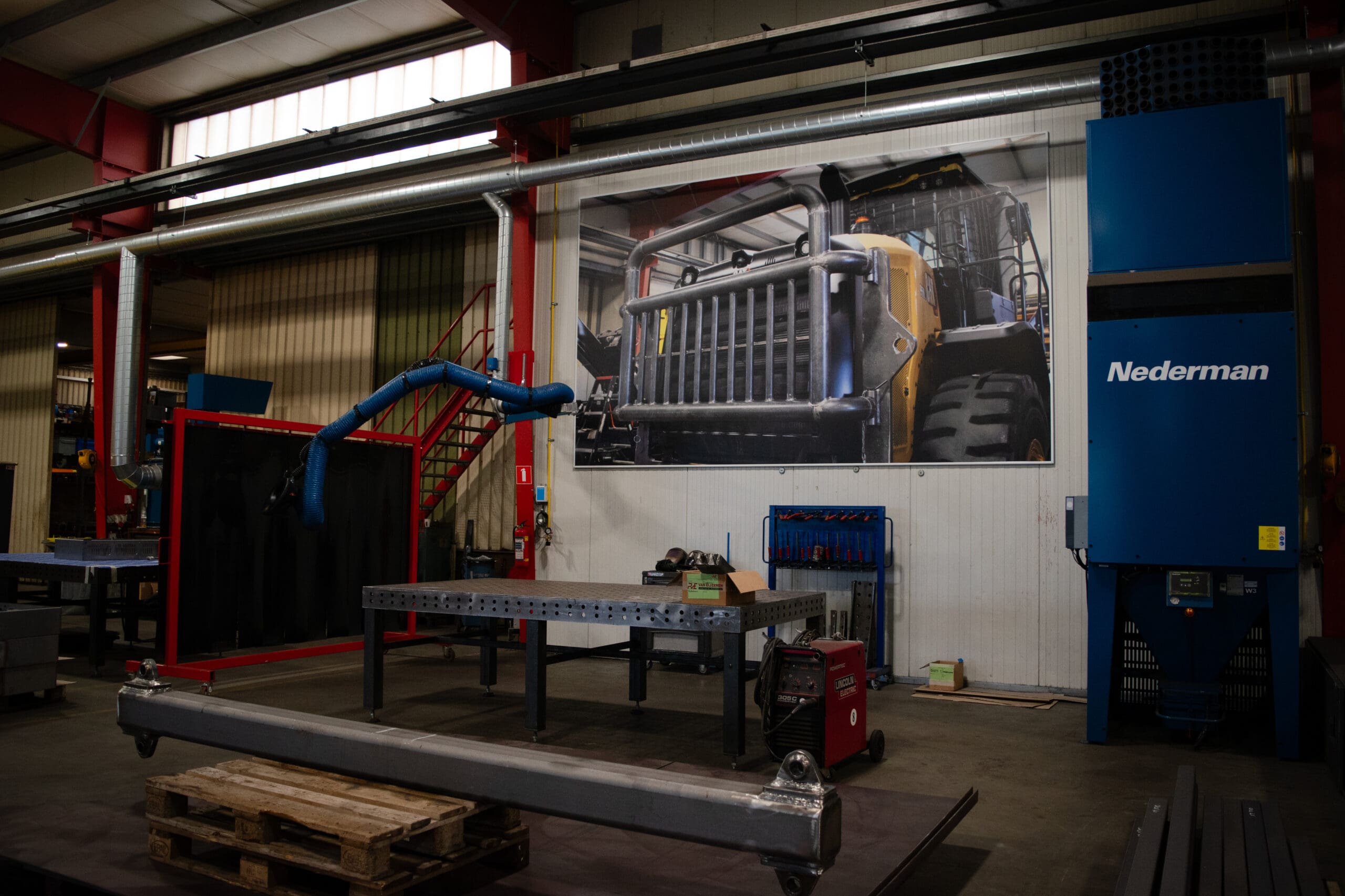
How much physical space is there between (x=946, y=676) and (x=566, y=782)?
5.17m

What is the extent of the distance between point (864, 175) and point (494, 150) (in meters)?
4.22

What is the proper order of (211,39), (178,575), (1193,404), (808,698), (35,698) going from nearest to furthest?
1. (808,698)
2. (1193,404)
3. (35,698)
4. (178,575)
5. (211,39)

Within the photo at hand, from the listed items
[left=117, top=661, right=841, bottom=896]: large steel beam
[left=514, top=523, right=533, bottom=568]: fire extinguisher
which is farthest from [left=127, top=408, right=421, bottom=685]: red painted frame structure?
[left=117, top=661, right=841, bottom=896]: large steel beam

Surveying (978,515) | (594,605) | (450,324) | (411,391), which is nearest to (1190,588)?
(978,515)

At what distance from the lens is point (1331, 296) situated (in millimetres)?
5855

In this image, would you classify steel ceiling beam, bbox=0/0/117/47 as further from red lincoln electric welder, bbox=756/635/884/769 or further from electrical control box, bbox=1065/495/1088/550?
electrical control box, bbox=1065/495/1088/550

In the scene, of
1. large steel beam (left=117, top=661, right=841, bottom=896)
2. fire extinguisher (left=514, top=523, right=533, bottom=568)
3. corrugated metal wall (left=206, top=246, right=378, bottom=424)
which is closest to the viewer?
large steel beam (left=117, top=661, right=841, bottom=896)

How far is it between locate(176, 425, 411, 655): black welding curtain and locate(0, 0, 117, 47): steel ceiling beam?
568cm

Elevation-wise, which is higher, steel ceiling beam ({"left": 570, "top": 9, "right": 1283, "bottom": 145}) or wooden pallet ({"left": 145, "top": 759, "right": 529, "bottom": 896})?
steel ceiling beam ({"left": 570, "top": 9, "right": 1283, "bottom": 145})

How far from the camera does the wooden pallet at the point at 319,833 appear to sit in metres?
2.66

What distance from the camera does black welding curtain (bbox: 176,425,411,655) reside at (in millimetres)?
7039

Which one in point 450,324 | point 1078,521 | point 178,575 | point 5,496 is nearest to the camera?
point 1078,521

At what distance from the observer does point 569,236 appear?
8867mm

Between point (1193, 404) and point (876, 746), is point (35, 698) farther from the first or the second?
point (1193, 404)
